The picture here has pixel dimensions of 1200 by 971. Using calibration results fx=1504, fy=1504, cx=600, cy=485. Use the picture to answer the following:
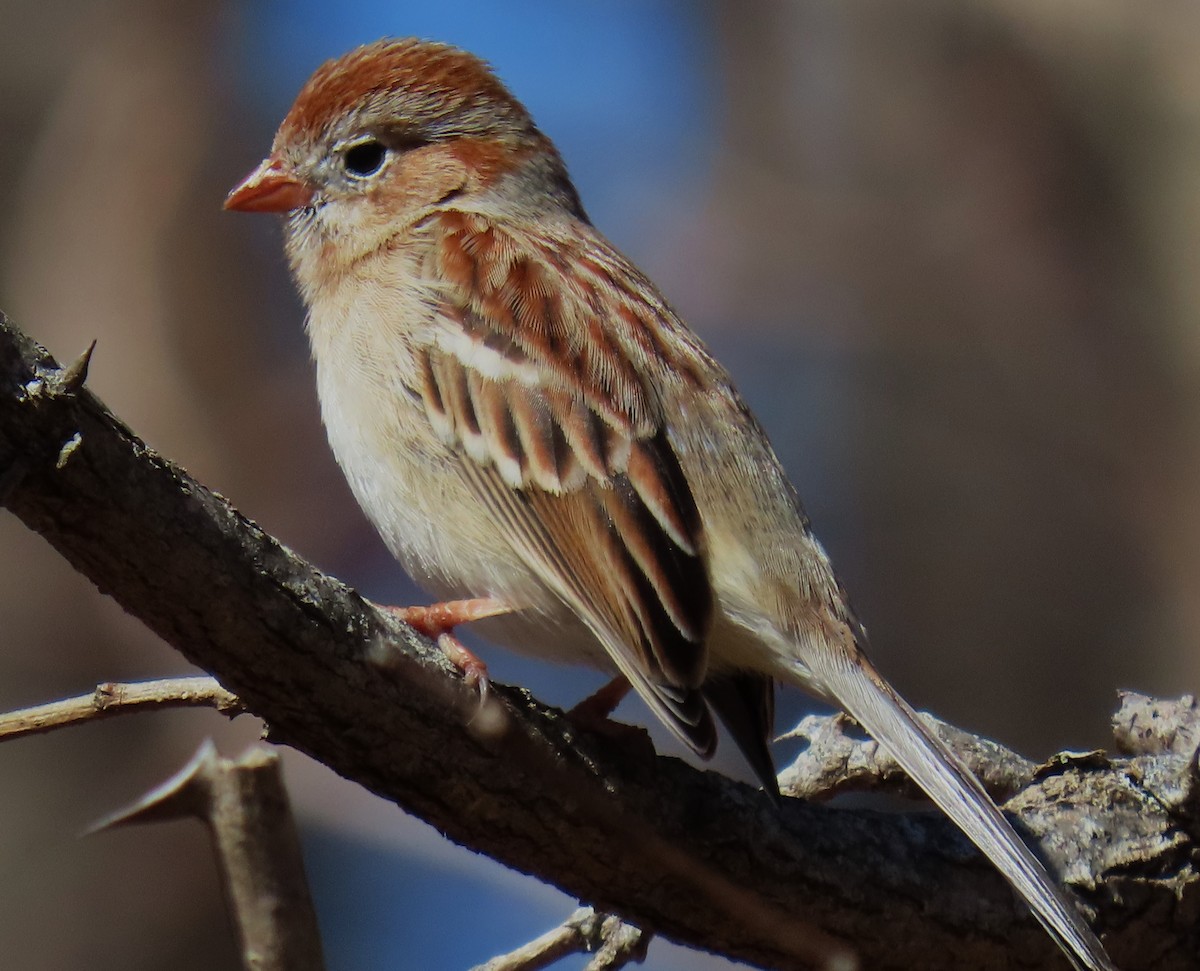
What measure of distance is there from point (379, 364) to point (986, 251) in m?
6.08

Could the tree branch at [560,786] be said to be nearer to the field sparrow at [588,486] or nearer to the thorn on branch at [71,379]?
the thorn on branch at [71,379]

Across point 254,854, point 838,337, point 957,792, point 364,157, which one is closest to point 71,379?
point 254,854

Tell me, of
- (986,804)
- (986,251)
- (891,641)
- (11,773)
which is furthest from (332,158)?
(986,251)

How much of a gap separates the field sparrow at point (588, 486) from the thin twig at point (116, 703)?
2.02ft

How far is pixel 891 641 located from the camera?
7668 mm

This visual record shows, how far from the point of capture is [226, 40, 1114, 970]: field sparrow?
2.92 m

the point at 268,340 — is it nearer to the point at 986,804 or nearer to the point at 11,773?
the point at 11,773

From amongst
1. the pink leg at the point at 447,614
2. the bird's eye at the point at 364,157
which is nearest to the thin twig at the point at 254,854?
the pink leg at the point at 447,614

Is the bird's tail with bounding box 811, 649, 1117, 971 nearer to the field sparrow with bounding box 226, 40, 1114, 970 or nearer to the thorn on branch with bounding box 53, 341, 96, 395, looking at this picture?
the field sparrow with bounding box 226, 40, 1114, 970

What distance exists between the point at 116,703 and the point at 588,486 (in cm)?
109

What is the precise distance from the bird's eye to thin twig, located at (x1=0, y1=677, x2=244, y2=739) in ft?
6.06

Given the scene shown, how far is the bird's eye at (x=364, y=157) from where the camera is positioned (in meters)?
4.06

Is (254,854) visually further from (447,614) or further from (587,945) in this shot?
(587,945)

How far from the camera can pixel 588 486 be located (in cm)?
317
